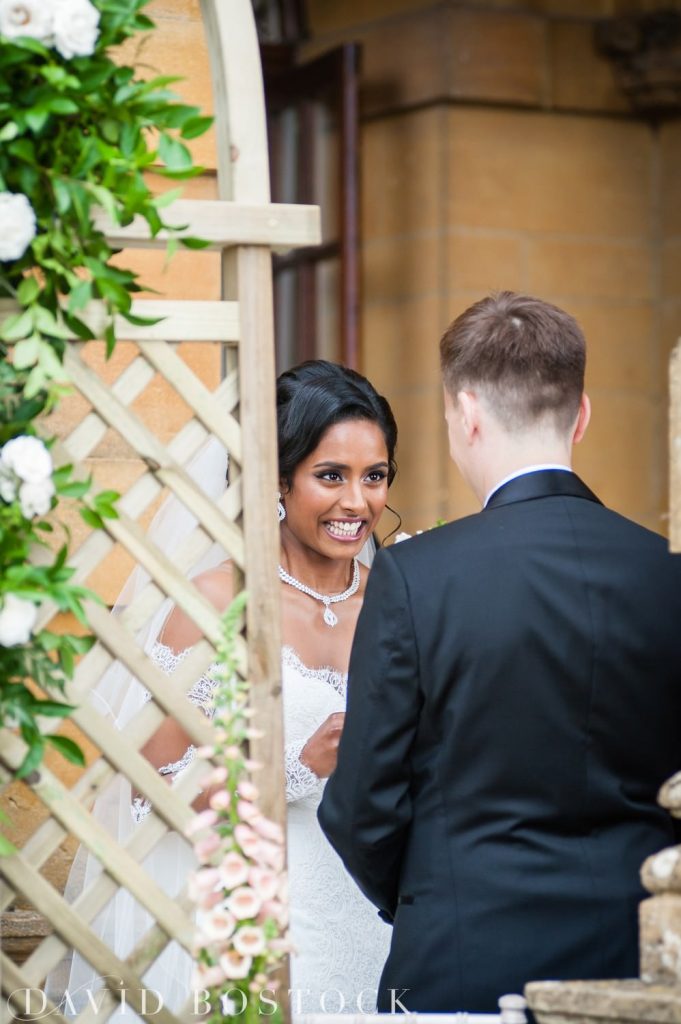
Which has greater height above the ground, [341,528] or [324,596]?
[341,528]

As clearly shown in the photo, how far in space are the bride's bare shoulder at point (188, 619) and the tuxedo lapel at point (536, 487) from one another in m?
0.87

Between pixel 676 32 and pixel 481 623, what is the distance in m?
4.38

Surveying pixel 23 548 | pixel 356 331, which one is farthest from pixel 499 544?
pixel 356 331

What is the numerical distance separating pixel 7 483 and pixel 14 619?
0.20m

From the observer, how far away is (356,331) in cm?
595

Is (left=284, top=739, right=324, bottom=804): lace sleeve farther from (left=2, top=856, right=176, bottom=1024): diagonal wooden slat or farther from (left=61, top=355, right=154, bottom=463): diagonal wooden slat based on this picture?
(left=61, top=355, right=154, bottom=463): diagonal wooden slat

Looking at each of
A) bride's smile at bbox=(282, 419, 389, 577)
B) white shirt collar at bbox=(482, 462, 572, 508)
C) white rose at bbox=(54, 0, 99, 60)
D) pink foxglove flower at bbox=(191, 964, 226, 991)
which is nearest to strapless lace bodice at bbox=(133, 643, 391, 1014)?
bride's smile at bbox=(282, 419, 389, 577)

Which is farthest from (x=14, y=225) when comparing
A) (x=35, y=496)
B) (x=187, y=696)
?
(x=187, y=696)

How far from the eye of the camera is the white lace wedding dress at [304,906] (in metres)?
3.25

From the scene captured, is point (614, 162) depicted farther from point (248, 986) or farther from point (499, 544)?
point (248, 986)

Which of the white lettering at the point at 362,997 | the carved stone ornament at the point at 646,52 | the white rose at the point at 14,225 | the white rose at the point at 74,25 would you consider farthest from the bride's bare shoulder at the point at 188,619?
the carved stone ornament at the point at 646,52

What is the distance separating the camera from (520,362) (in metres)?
2.53

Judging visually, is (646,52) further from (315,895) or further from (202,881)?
(202,881)

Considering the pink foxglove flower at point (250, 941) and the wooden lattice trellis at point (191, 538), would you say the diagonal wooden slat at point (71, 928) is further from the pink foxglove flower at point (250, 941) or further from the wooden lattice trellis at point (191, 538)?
the pink foxglove flower at point (250, 941)
